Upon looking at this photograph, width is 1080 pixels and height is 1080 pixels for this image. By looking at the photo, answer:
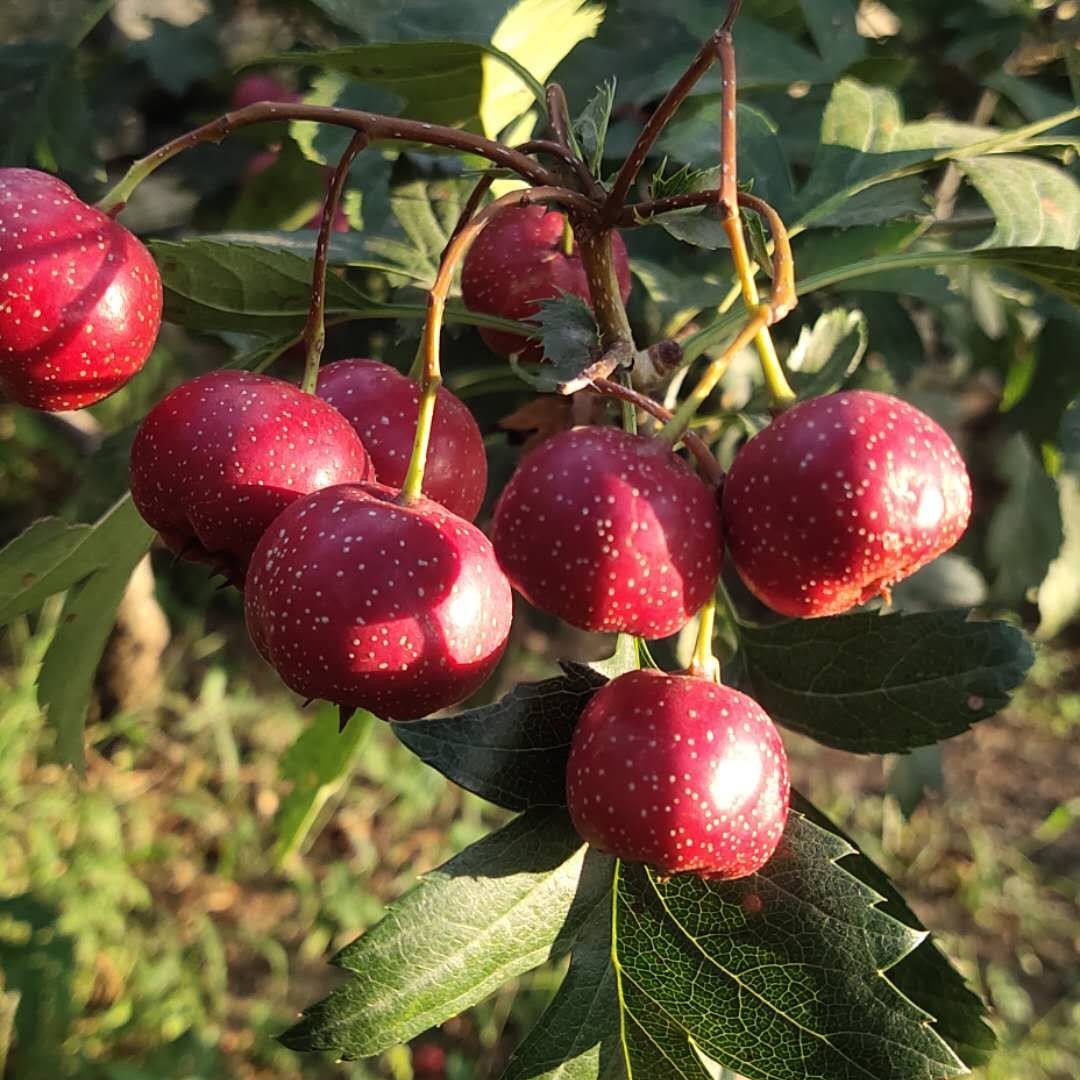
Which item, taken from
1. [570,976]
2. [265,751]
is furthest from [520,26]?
[265,751]

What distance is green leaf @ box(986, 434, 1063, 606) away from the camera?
1936 millimetres

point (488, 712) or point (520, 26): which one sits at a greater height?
point (520, 26)

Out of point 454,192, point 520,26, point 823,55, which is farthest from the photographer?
point 823,55

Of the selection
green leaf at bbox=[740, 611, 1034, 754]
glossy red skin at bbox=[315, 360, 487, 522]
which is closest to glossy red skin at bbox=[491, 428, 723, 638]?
glossy red skin at bbox=[315, 360, 487, 522]

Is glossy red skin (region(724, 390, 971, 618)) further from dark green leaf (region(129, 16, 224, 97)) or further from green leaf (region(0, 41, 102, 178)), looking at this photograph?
dark green leaf (region(129, 16, 224, 97))

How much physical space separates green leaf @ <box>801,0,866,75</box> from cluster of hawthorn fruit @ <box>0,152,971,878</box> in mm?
947

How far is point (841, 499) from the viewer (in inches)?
24.9

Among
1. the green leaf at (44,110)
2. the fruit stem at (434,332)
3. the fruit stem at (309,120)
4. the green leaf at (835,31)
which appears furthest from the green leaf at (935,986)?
the green leaf at (44,110)

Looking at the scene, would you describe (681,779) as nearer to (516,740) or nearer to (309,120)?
(516,740)

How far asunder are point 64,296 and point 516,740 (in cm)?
42

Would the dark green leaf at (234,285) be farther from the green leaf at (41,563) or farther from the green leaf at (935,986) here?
the green leaf at (935,986)

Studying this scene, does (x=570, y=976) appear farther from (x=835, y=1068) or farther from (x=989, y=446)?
(x=989, y=446)

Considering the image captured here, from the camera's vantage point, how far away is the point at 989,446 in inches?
145

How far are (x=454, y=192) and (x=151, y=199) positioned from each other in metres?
1.78
